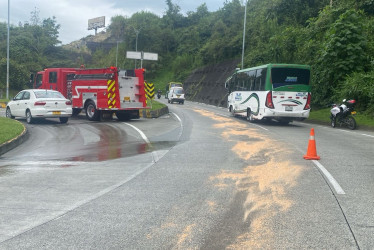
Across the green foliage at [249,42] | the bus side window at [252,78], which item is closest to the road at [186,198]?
the bus side window at [252,78]

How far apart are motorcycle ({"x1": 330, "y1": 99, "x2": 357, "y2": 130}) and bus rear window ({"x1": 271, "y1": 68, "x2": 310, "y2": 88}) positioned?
90.9 inches

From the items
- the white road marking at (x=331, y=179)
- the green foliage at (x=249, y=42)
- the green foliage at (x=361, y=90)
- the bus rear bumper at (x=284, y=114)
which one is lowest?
the white road marking at (x=331, y=179)

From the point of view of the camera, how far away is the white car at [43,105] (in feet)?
57.9

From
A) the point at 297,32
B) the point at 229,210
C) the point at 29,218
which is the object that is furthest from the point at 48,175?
the point at 297,32

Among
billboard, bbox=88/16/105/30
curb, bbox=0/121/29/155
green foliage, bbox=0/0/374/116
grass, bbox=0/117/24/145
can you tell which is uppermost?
billboard, bbox=88/16/105/30

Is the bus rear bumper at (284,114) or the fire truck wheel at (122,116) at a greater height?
the bus rear bumper at (284,114)

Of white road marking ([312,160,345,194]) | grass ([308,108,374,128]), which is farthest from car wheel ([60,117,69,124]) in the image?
grass ([308,108,374,128])

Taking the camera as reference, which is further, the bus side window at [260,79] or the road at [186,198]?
the bus side window at [260,79]

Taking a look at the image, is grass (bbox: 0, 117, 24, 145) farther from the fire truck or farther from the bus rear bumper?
the bus rear bumper

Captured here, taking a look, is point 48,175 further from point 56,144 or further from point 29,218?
point 56,144

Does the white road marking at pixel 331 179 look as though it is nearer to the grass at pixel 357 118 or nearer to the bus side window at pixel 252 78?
the grass at pixel 357 118

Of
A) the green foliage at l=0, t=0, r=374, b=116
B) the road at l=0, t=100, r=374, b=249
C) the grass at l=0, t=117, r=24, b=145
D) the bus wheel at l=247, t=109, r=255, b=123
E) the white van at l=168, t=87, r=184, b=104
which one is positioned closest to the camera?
the road at l=0, t=100, r=374, b=249

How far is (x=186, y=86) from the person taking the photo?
74.9 meters

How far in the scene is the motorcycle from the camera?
63.6ft
